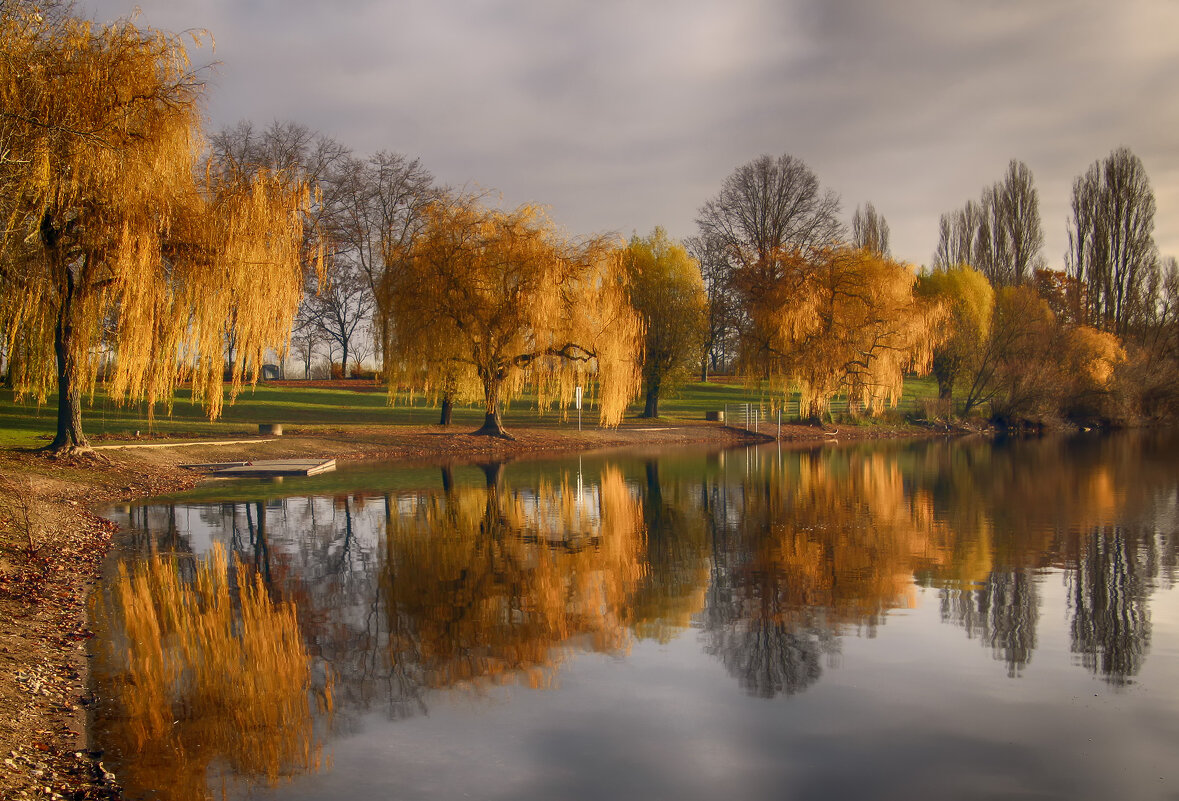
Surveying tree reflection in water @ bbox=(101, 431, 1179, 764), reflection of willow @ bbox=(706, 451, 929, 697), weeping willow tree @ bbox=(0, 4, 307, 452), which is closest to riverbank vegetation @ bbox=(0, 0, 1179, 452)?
weeping willow tree @ bbox=(0, 4, 307, 452)

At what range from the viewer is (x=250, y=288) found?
21438 millimetres

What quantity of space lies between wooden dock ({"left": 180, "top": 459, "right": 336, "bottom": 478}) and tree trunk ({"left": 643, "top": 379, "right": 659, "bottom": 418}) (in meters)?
22.5

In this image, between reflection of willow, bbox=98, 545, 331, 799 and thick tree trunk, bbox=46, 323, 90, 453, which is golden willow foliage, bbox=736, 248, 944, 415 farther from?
reflection of willow, bbox=98, 545, 331, 799

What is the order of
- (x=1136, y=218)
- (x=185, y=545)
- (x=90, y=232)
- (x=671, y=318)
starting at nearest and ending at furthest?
(x=185, y=545), (x=90, y=232), (x=671, y=318), (x=1136, y=218)

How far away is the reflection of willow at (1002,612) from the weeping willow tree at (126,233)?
642 inches

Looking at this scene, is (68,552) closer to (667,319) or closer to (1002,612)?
(1002,612)

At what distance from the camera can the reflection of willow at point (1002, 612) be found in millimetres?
8836

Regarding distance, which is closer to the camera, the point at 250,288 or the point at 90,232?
the point at 90,232

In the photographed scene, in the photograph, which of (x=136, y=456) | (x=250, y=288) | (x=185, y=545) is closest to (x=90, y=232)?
(x=250, y=288)

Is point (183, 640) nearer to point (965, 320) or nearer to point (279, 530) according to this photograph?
point (279, 530)

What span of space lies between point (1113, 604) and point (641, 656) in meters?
6.03

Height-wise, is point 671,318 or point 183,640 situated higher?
point 671,318

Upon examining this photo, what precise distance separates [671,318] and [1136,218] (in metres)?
39.6

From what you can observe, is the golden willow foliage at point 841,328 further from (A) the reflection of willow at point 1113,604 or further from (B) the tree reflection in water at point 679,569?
(A) the reflection of willow at point 1113,604
